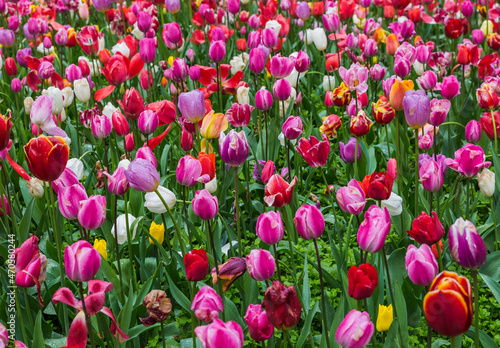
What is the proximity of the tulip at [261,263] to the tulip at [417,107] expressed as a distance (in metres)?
0.85

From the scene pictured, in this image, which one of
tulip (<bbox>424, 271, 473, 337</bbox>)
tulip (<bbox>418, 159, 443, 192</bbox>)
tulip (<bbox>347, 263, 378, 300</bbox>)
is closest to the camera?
tulip (<bbox>424, 271, 473, 337</bbox>)

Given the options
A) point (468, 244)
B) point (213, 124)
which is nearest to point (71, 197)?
point (213, 124)

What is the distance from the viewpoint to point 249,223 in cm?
247

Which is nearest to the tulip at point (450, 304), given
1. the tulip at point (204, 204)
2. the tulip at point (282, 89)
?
the tulip at point (204, 204)

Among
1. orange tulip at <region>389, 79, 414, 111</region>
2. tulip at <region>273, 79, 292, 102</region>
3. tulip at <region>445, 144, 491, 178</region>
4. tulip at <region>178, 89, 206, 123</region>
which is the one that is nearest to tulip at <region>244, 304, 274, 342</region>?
tulip at <region>445, 144, 491, 178</region>

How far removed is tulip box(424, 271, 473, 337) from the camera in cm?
83

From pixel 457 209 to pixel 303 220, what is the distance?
1.04 meters

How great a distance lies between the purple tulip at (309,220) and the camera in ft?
4.34

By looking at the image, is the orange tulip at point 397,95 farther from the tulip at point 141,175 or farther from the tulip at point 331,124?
the tulip at point 141,175

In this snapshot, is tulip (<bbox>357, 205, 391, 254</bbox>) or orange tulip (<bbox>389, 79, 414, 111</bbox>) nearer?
tulip (<bbox>357, 205, 391, 254</bbox>)

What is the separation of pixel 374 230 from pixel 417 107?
742 millimetres

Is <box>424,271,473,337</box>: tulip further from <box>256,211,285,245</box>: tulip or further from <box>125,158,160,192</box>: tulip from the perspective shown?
<box>125,158,160,192</box>: tulip

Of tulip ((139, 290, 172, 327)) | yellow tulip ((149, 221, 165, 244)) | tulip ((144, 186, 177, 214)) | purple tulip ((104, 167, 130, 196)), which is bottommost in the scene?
yellow tulip ((149, 221, 165, 244))

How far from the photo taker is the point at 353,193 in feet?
4.63
